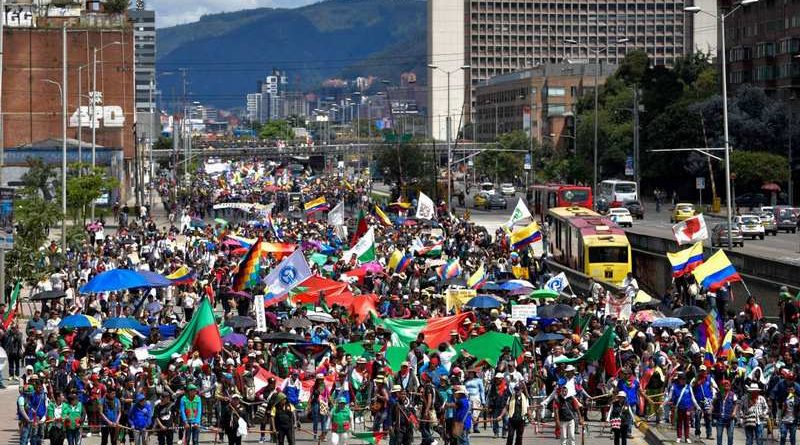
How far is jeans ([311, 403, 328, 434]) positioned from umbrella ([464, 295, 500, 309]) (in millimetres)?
9291

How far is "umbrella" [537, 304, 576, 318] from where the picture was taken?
3048 centimetres

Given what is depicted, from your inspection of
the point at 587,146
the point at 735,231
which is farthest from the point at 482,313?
the point at 587,146

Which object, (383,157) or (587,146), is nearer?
(383,157)

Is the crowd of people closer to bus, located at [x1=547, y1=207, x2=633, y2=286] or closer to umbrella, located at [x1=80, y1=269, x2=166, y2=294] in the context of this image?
umbrella, located at [x1=80, y1=269, x2=166, y2=294]

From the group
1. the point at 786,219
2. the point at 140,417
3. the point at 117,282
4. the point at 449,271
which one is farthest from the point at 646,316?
the point at 786,219

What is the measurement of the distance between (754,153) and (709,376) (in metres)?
73.5

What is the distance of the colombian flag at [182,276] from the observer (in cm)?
3953

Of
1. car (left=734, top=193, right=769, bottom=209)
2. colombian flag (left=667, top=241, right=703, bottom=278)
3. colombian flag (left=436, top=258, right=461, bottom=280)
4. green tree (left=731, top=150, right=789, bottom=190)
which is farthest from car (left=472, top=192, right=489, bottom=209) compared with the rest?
colombian flag (left=667, top=241, right=703, bottom=278)

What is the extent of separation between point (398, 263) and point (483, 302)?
1058cm

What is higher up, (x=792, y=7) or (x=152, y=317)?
(x=792, y=7)

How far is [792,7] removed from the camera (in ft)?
334

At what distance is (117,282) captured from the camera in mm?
33844

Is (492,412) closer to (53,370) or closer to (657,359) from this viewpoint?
(657,359)

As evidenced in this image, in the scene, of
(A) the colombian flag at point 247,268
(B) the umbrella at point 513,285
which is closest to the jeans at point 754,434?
(B) the umbrella at point 513,285
